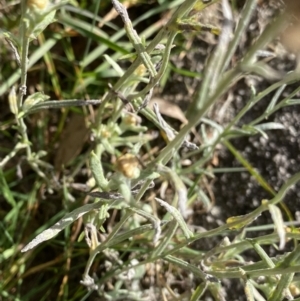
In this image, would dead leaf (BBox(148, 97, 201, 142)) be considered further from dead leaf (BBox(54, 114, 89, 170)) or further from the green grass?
dead leaf (BBox(54, 114, 89, 170))

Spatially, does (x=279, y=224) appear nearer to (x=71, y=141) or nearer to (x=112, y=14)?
(x=71, y=141)

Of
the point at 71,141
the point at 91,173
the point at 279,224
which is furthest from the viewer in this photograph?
the point at 71,141

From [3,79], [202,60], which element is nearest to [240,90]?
[202,60]

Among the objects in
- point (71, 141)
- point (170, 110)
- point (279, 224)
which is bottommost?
point (71, 141)

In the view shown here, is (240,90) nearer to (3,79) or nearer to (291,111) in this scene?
(291,111)

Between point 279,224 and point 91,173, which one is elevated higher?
point 279,224

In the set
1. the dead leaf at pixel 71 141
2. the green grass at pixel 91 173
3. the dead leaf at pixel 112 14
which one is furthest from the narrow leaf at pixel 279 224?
the dead leaf at pixel 112 14

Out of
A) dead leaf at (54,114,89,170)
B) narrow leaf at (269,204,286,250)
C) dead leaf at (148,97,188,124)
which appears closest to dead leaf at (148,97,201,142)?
dead leaf at (148,97,188,124)

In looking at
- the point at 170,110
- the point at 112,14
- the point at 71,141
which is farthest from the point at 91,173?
the point at 112,14
